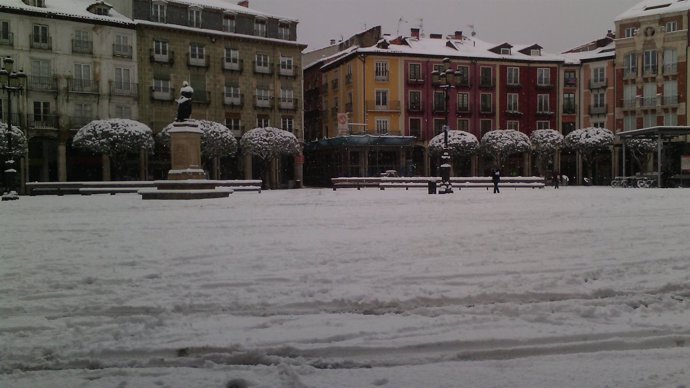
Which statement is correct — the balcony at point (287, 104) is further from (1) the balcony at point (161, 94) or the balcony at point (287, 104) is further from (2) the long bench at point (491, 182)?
(2) the long bench at point (491, 182)

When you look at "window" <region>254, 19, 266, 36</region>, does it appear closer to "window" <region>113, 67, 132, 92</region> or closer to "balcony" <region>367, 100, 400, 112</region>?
"balcony" <region>367, 100, 400, 112</region>

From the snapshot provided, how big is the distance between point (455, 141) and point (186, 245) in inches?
1542

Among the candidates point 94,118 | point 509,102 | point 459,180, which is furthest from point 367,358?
point 509,102

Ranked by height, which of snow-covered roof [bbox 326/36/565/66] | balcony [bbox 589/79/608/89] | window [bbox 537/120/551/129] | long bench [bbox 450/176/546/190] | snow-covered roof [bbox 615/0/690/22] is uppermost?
snow-covered roof [bbox 615/0/690/22]

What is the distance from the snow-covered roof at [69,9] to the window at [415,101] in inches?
921

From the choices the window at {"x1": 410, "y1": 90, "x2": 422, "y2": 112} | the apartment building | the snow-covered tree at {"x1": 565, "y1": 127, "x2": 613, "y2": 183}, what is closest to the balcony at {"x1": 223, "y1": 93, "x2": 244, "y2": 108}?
the apartment building

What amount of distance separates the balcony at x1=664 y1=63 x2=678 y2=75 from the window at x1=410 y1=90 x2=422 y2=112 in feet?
68.7

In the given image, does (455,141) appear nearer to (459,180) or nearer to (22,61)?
(459,180)

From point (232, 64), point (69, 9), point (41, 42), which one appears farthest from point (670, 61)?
point (41, 42)

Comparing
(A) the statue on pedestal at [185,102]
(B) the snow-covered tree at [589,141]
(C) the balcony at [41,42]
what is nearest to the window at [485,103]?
(B) the snow-covered tree at [589,141]

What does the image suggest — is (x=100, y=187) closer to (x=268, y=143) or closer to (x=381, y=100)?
(x=268, y=143)

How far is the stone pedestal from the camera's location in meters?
23.8

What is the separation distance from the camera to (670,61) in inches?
2013

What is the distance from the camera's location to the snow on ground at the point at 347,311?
393 centimetres
